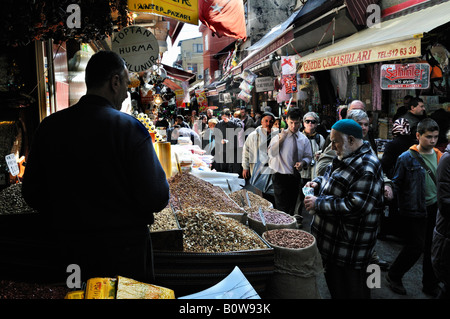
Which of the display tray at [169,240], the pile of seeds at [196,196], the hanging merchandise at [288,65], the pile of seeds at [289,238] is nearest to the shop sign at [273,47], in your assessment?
the hanging merchandise at [288,65]

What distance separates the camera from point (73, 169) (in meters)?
1.85

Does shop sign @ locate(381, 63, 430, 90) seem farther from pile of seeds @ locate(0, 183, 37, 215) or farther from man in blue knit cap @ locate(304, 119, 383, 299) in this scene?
pile of seeds @ locate(0, 183, 37, 215)

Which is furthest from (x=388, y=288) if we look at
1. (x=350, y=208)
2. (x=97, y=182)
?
(x=97, y=182)

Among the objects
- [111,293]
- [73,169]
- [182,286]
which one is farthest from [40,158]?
[182,286]

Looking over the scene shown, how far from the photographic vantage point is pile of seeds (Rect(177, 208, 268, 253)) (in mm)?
2713

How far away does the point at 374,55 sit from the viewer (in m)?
5.45

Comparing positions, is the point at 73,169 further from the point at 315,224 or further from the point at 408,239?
the point at 408,239

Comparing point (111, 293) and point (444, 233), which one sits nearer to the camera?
point (111, 293)

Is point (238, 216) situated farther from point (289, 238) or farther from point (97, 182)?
point (97, 182)

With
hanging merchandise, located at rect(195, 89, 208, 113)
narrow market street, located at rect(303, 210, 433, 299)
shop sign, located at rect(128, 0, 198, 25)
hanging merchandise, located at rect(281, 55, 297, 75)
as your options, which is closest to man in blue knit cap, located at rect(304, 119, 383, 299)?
narrow market street, located at rect(303, 210, 433, 299)

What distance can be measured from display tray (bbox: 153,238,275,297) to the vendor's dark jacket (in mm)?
613

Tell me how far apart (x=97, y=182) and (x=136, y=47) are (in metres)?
3.64
